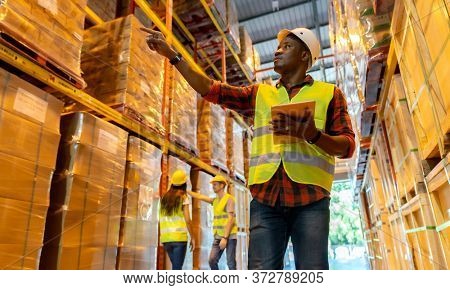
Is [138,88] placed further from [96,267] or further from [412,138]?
[412,138]

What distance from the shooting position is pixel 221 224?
15.9ft

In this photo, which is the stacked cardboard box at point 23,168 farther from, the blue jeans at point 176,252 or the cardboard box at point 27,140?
the blue jeans at point 176,252

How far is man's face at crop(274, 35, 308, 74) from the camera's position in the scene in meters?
1.54

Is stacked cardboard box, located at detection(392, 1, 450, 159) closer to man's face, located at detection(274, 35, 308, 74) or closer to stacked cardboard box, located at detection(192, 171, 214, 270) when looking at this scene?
man's face, located at detection(274, 35, 308, 74)

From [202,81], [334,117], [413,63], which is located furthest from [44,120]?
[413,63]

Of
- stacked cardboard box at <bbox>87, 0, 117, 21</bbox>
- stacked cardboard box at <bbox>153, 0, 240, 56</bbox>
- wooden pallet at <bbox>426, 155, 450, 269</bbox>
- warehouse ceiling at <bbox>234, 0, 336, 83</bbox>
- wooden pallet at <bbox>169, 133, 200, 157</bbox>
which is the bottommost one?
wooden pallet at <bbox>426, 155, 450, 269</bbox>

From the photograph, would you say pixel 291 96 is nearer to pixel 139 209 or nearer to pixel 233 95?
pixel 233 95

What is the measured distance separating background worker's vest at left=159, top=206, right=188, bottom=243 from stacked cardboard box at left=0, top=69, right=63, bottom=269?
1.69 m

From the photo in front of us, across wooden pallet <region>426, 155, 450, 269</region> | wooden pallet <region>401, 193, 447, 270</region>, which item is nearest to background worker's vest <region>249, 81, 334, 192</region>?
wooden pallet <region>426, 155, 450, 269</region>

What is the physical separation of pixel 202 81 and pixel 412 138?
204 cm

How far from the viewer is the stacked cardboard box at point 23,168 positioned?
6.79ft

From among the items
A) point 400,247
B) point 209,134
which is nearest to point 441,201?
point 400,247

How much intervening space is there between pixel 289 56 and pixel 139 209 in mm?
2473

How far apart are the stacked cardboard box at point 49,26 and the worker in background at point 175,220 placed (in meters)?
1.74
